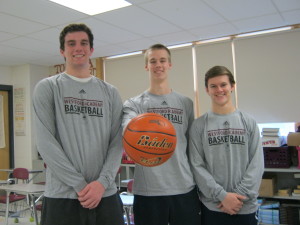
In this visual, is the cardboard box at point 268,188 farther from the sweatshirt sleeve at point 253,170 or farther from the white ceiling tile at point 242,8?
the sweatshirt sleeve at point 253,170

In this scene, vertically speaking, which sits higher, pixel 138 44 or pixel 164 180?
pixel 138 44

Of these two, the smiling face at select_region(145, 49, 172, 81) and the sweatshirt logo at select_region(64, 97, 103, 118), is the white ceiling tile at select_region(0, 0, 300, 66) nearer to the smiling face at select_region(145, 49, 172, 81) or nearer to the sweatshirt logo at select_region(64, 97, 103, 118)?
the smiling face at select_region(145, 49, 172, 81)

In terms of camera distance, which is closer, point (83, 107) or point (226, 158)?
point (83, 107)

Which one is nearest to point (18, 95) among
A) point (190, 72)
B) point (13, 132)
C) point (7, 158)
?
point (13, 132)

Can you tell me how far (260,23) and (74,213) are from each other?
3737mm

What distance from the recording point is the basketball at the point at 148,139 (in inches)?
58.5

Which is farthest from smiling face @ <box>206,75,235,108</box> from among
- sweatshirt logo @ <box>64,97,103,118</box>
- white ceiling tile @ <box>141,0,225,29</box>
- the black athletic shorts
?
white ceiling tile @ <box>141,0,225,29</box>

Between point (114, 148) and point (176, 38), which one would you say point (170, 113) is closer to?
point (114, 148)

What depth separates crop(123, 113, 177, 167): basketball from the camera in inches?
58.5

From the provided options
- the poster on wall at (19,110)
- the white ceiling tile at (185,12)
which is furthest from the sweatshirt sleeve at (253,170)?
the poster on wall at (19,110)

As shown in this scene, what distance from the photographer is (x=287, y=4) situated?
3514 mm

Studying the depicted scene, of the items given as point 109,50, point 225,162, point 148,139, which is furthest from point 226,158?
point 109,50

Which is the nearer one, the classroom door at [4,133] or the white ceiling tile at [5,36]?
the white ceiling tile at [5,36]

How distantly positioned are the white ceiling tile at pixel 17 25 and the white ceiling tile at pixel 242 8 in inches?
89.0
